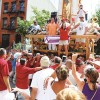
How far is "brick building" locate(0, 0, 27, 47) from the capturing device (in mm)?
49953

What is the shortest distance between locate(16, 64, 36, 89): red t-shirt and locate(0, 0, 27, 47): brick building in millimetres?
40982

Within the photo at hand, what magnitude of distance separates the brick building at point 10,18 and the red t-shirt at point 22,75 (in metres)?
41.0

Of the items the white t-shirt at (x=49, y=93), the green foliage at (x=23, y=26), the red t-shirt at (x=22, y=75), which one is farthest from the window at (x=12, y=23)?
the white t-shirt at (x=49, y=93)

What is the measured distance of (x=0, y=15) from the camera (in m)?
51.9

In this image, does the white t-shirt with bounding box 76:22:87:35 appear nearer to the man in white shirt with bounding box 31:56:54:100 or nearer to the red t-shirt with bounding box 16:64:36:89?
the red t-shirt with bounding box 16:64:36:89

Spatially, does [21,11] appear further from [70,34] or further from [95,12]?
[70,34]

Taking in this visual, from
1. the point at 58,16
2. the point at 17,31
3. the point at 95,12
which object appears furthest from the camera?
the point at 17,31

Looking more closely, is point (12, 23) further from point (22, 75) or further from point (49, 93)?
point (49, 93)

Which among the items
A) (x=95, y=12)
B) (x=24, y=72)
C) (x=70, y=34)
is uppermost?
(x=95, y=12)

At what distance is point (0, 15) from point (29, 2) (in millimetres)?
5627

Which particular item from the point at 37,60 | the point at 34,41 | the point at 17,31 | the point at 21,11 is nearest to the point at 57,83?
the point at 37,60

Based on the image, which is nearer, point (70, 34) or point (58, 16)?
point (70, 34)

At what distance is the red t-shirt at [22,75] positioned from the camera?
8188mm

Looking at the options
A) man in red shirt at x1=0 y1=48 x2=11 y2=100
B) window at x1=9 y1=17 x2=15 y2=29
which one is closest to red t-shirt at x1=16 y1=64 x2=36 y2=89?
man in red shirt at x1=0 y1=48 x2=11 y2=100
